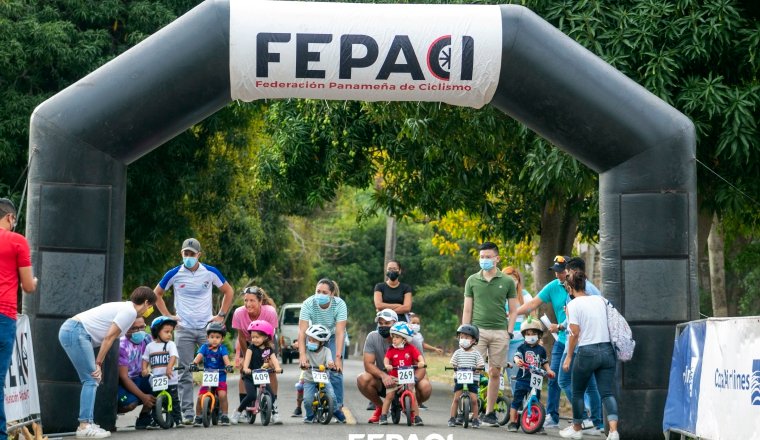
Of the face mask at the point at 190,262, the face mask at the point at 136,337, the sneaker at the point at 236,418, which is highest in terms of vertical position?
the face mask at the point at 190,262

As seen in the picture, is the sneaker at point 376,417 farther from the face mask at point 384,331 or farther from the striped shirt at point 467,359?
the striped shirt at point 467,359

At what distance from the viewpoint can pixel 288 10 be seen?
535 inches

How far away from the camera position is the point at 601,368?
44.0 feet

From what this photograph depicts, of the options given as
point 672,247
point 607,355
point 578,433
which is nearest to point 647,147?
point 672,247

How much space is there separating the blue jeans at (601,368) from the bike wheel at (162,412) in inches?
180

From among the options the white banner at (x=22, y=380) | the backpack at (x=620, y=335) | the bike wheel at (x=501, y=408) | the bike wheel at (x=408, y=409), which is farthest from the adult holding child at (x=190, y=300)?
the backpack at (x=620, y=335)

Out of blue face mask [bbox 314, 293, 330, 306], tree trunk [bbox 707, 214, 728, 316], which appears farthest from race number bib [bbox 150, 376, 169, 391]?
tree trunk [bbox 707, 214, 728, 316]

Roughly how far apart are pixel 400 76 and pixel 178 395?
4.65 m

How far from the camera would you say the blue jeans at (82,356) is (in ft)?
42.7

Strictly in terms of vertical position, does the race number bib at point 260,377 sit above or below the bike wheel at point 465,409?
above

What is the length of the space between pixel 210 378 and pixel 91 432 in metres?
1.93

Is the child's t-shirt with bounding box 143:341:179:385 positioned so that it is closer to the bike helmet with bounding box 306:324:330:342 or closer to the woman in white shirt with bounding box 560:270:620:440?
the bike helmet with bounding box 306:324:330:342

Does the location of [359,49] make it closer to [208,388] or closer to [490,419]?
[208,388]

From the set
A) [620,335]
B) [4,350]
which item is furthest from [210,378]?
[620,335]
